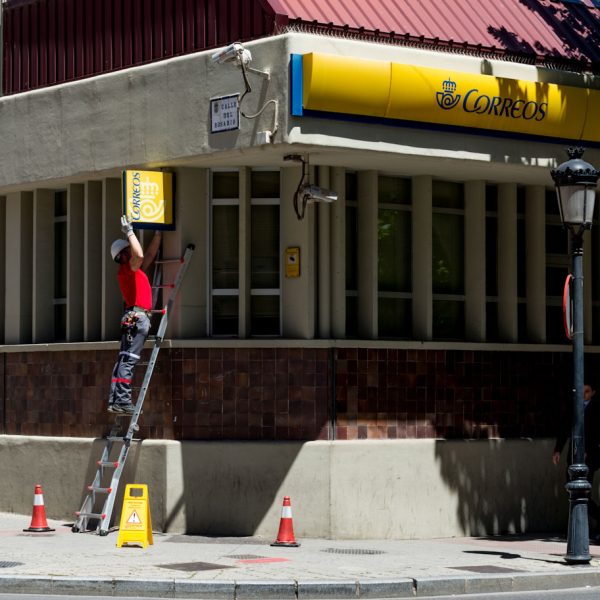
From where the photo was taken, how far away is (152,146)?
17.3m

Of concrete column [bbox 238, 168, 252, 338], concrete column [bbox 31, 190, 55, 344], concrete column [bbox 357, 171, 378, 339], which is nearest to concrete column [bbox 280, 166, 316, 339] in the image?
concrete column [bbox 238, 168, 252, 338]

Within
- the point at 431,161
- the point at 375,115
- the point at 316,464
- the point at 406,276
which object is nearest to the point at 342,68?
the point at 375,115

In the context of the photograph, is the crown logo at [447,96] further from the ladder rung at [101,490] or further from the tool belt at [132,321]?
the ladder rung at [101,490]

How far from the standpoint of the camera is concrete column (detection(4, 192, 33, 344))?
1956 centimetres

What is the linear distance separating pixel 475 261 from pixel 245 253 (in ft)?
9.84

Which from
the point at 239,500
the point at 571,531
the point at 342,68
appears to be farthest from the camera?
the point at 239,500

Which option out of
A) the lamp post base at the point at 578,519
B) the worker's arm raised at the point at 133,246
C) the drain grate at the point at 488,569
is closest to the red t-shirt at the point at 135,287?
the worker's arm raised at the point at 133,246

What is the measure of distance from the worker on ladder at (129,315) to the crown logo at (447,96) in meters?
3.75

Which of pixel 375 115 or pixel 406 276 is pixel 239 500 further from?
pixel 375 115

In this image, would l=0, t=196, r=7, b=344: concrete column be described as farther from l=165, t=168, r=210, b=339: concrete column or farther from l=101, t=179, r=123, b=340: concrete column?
l=165, t=168, r=210, b=339: concrete column

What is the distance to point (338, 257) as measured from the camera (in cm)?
1709

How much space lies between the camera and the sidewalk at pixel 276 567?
41.8 ft

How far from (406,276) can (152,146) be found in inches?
136

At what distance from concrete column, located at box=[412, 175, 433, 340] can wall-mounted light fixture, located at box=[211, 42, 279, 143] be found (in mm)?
2736
